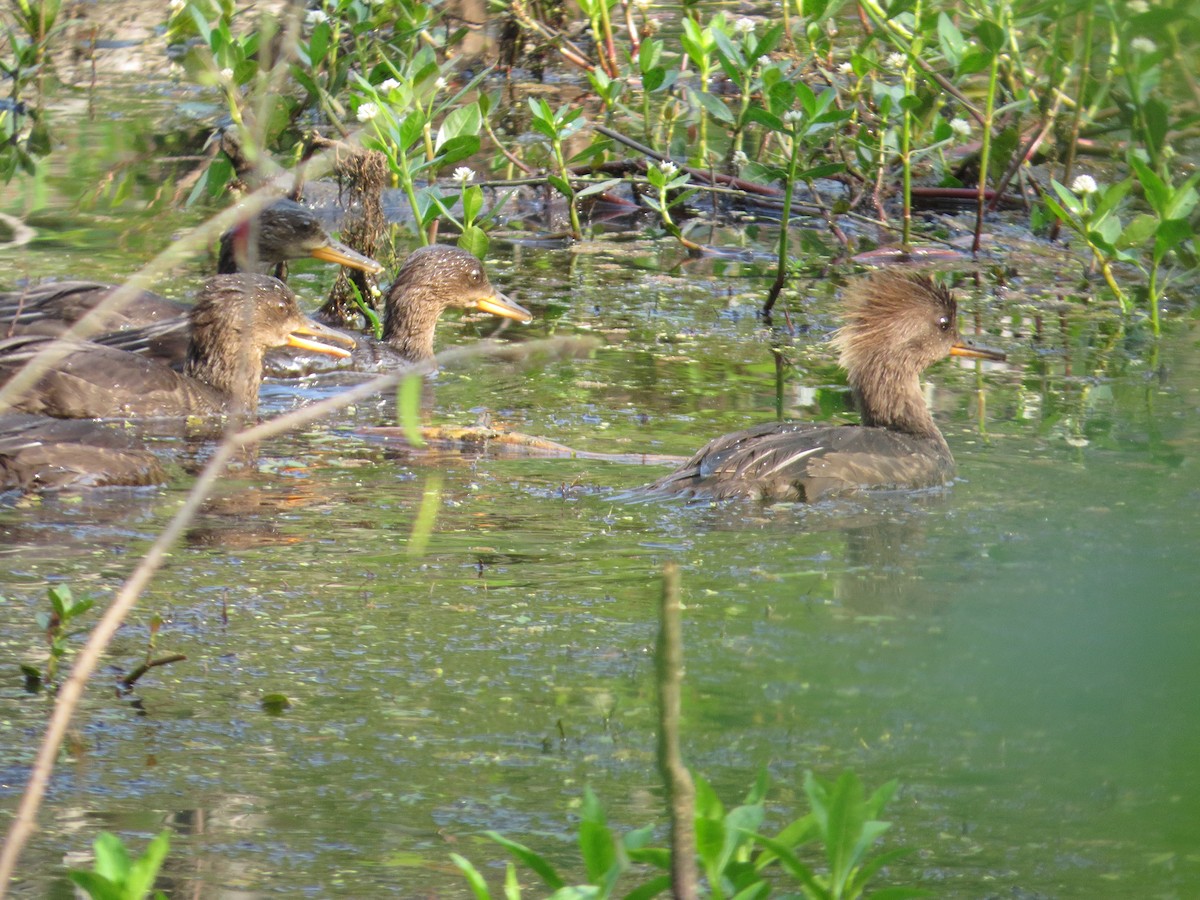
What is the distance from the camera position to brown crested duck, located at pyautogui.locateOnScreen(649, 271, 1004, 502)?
6.70m

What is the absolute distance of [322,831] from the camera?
3.75 meters

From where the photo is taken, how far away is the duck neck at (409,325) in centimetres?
1000

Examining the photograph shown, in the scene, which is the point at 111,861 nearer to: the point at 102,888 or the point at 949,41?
the point at 102,888

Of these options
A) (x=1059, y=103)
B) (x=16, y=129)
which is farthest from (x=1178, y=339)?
(x=16, y=129)

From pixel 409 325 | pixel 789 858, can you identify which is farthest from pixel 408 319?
A: pixel 789 858

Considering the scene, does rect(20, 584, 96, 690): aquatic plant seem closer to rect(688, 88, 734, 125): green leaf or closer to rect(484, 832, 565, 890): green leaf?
rect(484, 832, 565, 890): green leaf

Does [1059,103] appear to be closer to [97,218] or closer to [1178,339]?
[1178,339]

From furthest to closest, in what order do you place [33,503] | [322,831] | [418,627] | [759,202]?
[759,202], [33,503], [418,627], [322,831]

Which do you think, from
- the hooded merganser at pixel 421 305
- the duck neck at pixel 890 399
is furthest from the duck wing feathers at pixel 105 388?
the duck neck at pixel 890 399

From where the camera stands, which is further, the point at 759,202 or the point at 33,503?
the point at 759,202

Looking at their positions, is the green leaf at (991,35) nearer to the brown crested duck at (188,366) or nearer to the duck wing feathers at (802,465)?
the duck wing feathers at (802,465)

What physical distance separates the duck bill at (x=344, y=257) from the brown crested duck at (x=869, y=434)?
3.29m

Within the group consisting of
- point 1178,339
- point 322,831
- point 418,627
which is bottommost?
point 322,831

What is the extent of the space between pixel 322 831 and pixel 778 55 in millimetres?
9211
